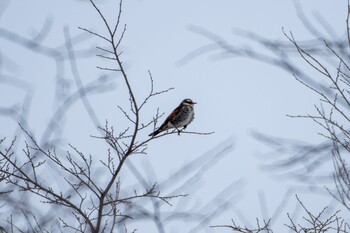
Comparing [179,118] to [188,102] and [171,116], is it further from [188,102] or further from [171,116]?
[188,102]

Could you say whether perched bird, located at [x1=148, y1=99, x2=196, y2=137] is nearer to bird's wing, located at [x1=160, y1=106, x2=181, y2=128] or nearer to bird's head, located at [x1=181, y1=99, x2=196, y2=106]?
bird's wing, located at [x1=160, y1=106, x2=181, y2=128]

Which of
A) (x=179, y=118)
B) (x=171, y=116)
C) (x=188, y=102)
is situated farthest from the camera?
(x=188, y=102)

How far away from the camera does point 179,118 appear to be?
10305 millimetres

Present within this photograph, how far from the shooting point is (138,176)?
4.41 meters

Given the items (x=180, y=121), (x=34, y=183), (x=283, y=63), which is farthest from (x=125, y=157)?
(x=180, y=121)

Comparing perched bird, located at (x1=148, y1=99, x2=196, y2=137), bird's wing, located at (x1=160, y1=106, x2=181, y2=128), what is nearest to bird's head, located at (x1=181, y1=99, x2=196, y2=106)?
perched bird, located at (x1=148, y1=99, x2=196, y2=137)

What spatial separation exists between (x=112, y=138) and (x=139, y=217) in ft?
2.95

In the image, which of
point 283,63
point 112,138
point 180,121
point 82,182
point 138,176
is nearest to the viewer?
point 283,63

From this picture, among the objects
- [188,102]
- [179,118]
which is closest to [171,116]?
[179,118]

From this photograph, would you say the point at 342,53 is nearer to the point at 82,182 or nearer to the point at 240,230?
the point at 240,230

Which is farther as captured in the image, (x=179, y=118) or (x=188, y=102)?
(x=188, y=102)

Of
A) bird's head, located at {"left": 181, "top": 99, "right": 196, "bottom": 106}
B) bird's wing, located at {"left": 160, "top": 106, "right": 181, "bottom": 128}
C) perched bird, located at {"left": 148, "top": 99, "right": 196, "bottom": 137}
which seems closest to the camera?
perched bird, located at {"left": 148, "top": 99, "right": 196, "bottom": 137}

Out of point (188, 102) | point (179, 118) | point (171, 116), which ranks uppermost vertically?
point (188, 102)

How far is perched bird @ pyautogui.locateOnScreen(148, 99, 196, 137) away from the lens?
10.2 m
